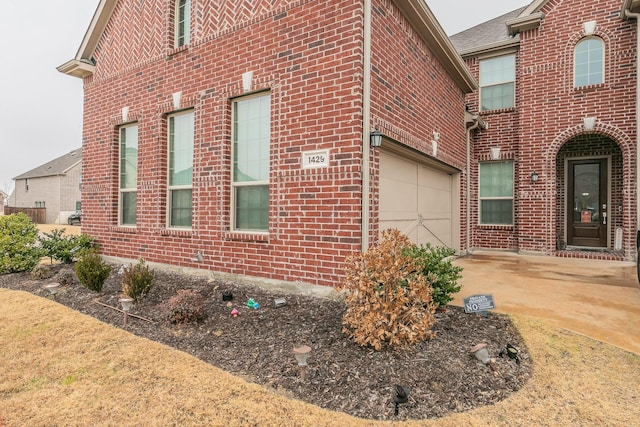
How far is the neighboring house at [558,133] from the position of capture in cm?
884

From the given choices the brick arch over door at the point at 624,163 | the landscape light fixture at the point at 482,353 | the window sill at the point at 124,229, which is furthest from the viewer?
the brick arch over door at the point at 624,163

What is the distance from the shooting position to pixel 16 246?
7508mm

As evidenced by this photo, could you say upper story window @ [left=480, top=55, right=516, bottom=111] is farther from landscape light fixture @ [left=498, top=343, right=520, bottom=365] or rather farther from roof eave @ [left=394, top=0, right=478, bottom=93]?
landscape light fixture @ [left=498, top=343, right=520, bottom=365]

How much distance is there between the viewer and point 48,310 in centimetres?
505

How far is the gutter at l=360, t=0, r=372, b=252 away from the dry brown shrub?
110 cm

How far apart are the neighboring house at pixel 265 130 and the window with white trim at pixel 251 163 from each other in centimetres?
3

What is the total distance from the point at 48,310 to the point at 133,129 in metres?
4.40

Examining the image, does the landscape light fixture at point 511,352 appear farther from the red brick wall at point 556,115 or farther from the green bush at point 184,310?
the red brick wall at point 556,115

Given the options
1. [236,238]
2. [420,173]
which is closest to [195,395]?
[236,238]

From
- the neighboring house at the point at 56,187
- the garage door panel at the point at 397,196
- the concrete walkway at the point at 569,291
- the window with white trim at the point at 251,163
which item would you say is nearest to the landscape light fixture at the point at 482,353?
the concrete walkway at the point at 569,291

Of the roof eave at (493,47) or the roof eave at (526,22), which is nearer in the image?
the roof eave at (526,22)

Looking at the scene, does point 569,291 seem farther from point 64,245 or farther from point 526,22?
point 64,245

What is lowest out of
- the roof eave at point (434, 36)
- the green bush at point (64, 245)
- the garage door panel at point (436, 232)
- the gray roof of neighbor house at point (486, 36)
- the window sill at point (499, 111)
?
the green bush at point (64, 245)

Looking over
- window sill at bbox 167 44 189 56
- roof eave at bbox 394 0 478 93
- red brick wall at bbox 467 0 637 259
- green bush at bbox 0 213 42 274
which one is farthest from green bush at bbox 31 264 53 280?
red brick wall at bbox 467 0 637 259
